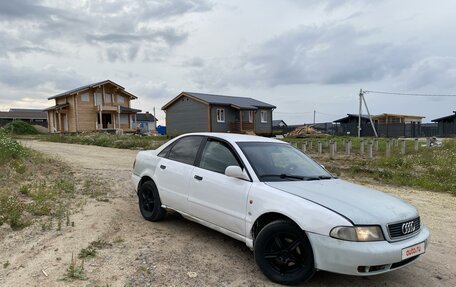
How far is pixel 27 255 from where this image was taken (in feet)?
14.8

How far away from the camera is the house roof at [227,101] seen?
130 ft

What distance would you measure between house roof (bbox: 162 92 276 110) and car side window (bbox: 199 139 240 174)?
109 feet

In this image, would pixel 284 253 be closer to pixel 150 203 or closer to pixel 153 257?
pixel 153 257

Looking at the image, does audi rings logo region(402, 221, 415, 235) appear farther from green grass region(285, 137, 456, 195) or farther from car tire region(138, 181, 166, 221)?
green grass region(285, 137, 456, 195)

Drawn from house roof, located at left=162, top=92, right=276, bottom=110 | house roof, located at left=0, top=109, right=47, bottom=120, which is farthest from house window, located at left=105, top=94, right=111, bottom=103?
house roof, located at left=0, top=109, right=47, bottom=120

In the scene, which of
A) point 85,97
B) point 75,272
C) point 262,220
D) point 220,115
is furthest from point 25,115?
point 262,220

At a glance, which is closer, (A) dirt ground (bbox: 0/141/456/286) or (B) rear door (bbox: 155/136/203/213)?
(A) dirt ground (bbox: 0/141/456/286)

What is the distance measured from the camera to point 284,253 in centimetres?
388

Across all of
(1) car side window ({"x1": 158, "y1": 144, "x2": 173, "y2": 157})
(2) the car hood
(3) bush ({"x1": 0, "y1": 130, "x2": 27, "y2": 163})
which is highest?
(1) car side window ({"x1": 158, "y1": 144, "x2": 173, "y2": 157})

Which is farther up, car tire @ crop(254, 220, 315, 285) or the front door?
the front door

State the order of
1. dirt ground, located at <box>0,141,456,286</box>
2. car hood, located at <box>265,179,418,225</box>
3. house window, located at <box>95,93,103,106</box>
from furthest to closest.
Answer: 1. house window, located at <box>95,93,103,106</box>
2. dirt ground, located at <box>0,141,456,286</box>
3. car hood, located at <box>265,179,418,225</box>

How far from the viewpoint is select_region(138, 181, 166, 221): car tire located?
19.2 ft

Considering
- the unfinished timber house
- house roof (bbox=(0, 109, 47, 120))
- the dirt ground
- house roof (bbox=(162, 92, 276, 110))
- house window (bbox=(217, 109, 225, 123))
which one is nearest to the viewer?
the dirt ground

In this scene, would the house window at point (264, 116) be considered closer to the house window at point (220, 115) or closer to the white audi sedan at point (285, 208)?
the house window at point (220, 115)
